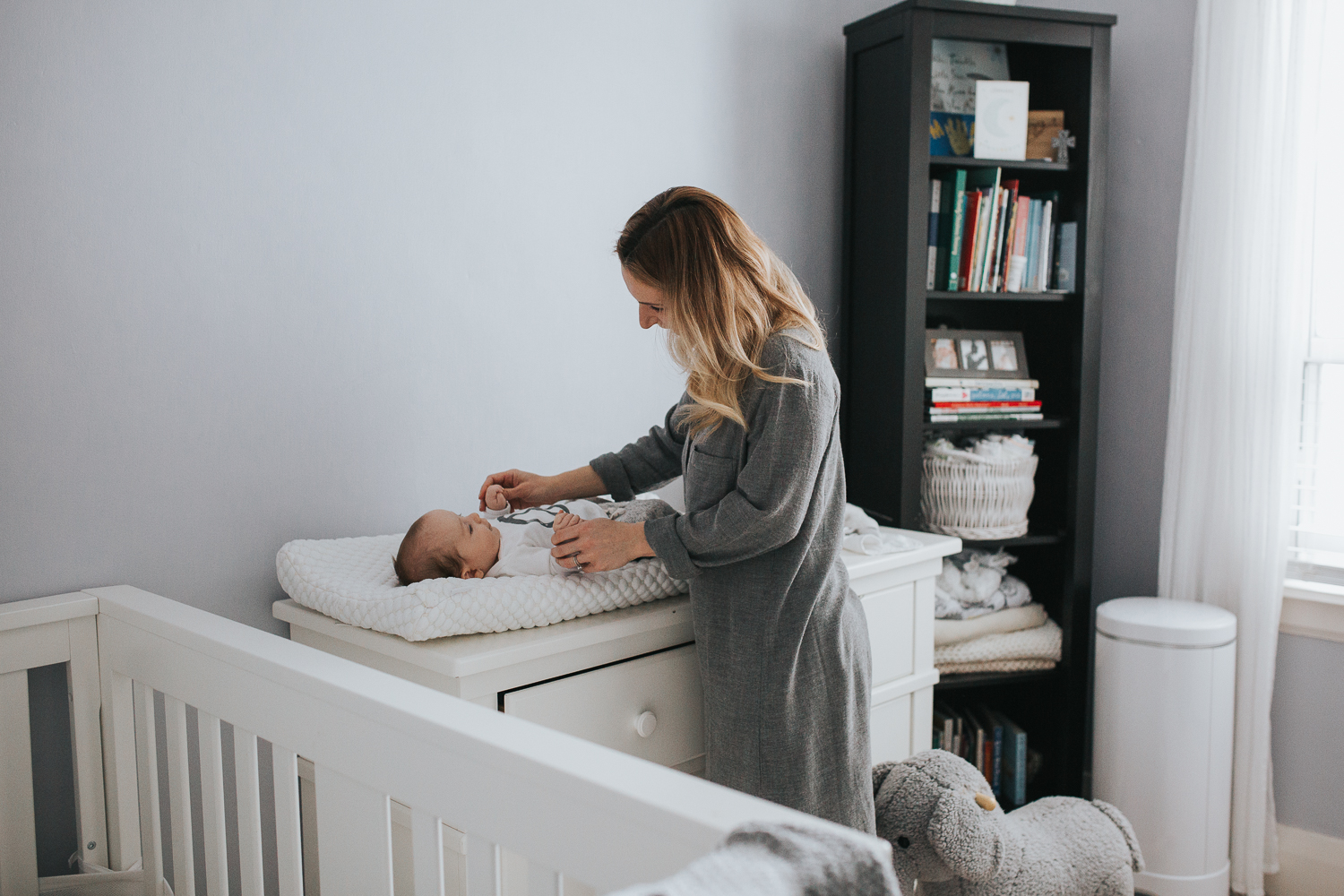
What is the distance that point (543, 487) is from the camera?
5.00ft

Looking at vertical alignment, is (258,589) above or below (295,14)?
below

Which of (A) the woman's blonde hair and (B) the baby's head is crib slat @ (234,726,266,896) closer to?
(B) the baby's head

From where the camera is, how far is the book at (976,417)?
220 centimetres

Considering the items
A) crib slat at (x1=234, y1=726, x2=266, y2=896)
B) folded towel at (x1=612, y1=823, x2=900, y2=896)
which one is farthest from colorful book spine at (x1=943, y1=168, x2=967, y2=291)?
folded towel at (x1=612, y1=823, x2=900, y2=896)

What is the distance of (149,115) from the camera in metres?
1.29

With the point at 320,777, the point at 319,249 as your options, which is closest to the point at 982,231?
the point at 319,249

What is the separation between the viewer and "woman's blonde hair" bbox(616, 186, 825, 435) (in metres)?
1.15

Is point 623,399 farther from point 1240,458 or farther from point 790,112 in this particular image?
point 1240,458

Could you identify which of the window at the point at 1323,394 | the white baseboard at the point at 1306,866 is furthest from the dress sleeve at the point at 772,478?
the white baseboard at the point at 1306,866

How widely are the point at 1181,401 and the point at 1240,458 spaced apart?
7.0 inches

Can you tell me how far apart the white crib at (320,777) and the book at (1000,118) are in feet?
5.89

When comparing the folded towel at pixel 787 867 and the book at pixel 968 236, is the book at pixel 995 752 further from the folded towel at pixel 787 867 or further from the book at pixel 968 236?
the folded towel at pixel 787 867

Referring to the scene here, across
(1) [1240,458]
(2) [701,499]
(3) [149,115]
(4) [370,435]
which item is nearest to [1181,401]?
(1) [1240,458]

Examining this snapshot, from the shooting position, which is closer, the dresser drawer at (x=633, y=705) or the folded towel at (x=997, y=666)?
the dresser drawer at (x=633, y=705)
